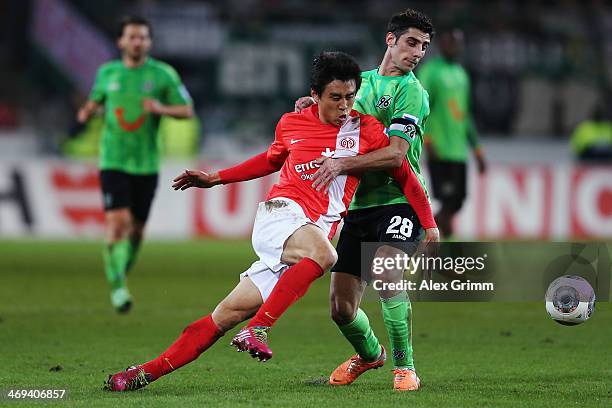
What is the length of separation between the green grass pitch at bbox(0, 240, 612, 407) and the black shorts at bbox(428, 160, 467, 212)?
1406 mm

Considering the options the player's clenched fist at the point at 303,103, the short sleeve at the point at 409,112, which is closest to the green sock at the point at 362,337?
the short sleeve at the point at 409,112

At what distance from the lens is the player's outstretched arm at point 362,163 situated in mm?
5621

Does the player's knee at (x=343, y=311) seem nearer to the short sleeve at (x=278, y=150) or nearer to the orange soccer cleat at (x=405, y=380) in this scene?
the orange soccer cleat at (x=405, y=380)

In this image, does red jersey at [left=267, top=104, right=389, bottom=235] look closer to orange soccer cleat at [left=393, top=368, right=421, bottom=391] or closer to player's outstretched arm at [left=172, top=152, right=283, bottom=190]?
player's outstretched arm at [left=172, top=152, right=283, bottom=190]

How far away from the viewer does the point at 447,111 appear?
11727 millimetres

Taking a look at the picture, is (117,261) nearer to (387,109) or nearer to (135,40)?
(135,40)

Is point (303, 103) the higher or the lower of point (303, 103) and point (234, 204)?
the higher

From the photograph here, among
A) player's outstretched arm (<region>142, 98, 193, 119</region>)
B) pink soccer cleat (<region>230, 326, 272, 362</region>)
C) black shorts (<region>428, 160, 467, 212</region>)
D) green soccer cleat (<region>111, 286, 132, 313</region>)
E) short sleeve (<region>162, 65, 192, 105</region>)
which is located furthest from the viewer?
black shorts (<region>428, 160, 467, 212</region>)

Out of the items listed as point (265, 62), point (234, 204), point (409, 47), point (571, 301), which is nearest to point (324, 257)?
point (409, 47)

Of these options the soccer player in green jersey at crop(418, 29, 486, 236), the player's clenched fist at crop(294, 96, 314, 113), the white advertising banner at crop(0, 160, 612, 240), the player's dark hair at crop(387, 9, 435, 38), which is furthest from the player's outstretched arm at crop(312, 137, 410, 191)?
the white advertising banner at crop(0, 160, 612, 240)

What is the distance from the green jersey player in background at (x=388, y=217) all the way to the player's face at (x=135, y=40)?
13.2ft

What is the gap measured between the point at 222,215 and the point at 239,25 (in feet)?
17.5

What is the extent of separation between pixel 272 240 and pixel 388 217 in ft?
2.69

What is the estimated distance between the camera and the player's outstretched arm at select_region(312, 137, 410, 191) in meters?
5.62
